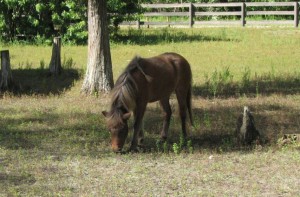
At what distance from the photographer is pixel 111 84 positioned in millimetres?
14484

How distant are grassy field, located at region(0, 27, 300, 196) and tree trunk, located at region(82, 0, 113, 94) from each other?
11.9 inches

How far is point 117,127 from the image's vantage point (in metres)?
8.88

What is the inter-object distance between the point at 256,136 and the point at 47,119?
4.25 metres

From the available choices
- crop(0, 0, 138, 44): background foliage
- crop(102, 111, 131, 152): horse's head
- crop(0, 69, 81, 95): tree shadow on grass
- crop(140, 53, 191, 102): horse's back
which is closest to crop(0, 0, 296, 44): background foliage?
crop(0, 0, 138, 44): background foliage

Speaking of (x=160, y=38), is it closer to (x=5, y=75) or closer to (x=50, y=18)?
(x=50, y=18)

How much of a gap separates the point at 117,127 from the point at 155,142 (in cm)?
145

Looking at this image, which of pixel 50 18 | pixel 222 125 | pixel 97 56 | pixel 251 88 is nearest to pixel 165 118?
pixel 222 125

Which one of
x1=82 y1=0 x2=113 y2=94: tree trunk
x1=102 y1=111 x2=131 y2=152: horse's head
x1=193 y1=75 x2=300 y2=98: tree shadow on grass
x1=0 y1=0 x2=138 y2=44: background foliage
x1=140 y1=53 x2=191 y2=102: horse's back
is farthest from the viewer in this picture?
x1=0 y1=0 x2=138 y2=44: background foliage

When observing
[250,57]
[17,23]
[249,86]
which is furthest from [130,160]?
[17,23]

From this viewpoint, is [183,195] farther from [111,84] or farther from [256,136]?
[111,84]

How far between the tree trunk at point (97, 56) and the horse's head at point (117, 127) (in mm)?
5416

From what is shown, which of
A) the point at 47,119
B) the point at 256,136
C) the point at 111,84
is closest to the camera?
the point at 256,136

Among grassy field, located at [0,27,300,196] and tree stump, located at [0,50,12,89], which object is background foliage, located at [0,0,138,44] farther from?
tree stump, located at [0,50,12,89]

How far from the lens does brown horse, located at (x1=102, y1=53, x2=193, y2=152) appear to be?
8.95m
